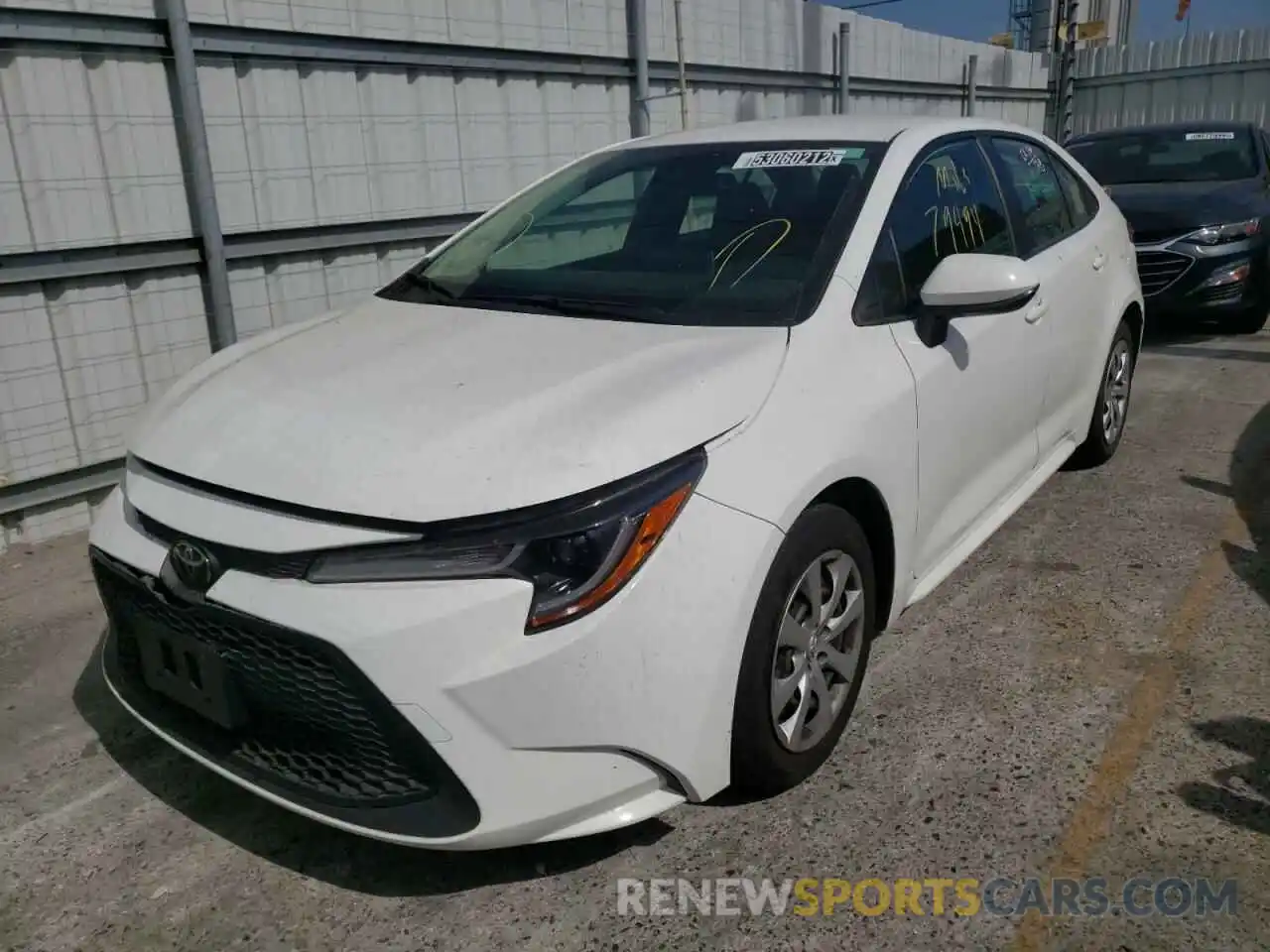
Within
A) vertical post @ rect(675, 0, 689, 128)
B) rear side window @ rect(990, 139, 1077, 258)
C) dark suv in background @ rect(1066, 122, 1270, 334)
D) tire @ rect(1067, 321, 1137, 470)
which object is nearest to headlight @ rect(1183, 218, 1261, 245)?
dark suv in background @ rect(1066, 122, 1270, 334)

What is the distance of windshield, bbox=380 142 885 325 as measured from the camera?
9.25 ft

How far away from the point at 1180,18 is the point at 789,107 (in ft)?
73.5

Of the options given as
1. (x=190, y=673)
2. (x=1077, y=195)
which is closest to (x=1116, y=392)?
(x=1077, y=195)

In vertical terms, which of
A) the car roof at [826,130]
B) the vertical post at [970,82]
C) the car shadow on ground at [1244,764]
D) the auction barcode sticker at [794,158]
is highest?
the vertical post at [970,82]

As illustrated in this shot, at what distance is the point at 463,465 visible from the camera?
81.6 inches

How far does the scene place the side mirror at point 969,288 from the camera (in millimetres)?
2814

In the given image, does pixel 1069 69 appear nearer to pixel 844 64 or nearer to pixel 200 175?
pixel 844 64

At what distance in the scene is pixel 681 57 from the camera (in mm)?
6883

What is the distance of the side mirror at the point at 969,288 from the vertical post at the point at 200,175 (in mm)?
3354

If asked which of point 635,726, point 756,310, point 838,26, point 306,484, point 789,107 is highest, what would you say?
point 838,26

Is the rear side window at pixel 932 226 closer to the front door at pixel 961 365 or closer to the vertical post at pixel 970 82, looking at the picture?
the front door at pixel 961 365

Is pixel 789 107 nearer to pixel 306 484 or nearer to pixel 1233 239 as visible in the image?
pixel 1233 239

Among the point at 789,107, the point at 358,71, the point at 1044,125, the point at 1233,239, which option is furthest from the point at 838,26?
the point at 1044,125

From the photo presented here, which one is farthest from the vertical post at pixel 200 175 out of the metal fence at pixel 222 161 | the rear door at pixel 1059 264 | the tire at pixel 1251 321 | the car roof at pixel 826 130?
the tire at pixel 1251 321
